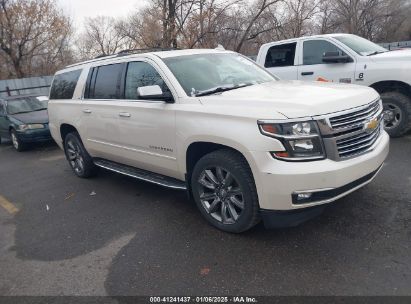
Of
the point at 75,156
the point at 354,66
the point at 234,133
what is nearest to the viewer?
the point at 234,133

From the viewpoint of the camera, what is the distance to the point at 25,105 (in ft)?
33.6

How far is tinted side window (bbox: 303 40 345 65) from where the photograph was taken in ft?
22.8

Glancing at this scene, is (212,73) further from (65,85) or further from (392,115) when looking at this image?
(392,115)

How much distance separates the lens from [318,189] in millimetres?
2854

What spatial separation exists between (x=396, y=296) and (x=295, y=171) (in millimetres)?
1143

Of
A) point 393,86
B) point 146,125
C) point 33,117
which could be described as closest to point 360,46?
point 393,86

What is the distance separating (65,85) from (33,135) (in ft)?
12.9

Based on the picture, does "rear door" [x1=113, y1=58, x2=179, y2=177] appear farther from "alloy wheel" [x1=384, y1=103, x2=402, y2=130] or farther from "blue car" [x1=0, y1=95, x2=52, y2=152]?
"blue car" [x1=0, y1=95, x2=52, y2=152]

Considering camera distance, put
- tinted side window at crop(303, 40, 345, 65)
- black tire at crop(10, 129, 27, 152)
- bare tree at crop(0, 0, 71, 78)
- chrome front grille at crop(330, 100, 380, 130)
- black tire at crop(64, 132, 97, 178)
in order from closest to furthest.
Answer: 1. chrome front grille at crop(330, 100, 380, 130)
2. black tire at crop(64, 132, 97, 178)
3. tinted side window at crop(303, 40, 345, 65)
4. black tire at crop(10, 129, 27, 152)
5. bare tree at crop(0, 0, 71, 78)

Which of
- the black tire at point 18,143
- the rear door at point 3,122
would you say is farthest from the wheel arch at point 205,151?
the rear door at point 3,122

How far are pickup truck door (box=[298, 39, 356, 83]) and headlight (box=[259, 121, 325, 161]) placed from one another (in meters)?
4.31

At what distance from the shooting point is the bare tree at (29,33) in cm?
2164

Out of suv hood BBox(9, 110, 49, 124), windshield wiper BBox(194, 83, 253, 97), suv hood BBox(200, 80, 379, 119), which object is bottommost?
suv hood BBox(9, 110, 49, 124)

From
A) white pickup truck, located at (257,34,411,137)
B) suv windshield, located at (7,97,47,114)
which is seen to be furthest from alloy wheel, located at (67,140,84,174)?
suv windshield, located at (7,97,47,114)
